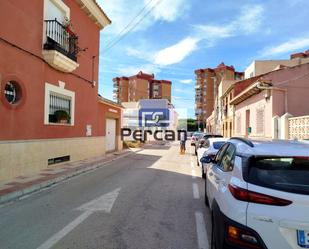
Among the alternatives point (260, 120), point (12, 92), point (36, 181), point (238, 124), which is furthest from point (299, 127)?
point (238, 124)

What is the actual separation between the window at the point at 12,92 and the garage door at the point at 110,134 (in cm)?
1160

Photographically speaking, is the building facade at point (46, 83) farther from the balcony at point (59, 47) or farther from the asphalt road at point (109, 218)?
the asphalt road at point (109, 218)

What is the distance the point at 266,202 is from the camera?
2.90 metres

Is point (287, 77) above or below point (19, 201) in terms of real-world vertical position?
above

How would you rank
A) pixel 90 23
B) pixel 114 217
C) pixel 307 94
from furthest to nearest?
1. pixel 90 23
2. pixel 307 94
3. pixel 114 217

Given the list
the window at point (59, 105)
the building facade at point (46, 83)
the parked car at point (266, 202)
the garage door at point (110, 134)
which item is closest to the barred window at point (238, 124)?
the garage door at point (110, 134)

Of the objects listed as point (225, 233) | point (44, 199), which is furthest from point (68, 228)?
point (225, 233)

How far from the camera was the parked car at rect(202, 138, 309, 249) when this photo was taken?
282 centimetres

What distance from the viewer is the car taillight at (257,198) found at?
287cm

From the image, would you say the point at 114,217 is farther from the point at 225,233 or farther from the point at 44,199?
the point at 225,233

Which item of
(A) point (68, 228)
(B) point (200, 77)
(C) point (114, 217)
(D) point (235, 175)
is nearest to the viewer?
(D) point (235, 175)

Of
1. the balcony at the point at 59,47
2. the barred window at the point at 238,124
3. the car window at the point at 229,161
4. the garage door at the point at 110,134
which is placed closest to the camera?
the car window at the point at 229,161

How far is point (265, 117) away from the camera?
15977 millimetres

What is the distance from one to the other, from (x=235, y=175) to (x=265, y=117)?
1353 cm
